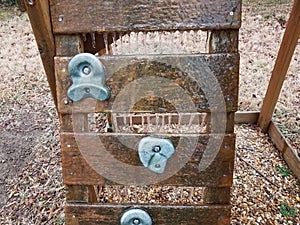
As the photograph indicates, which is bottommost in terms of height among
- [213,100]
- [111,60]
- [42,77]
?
[213,100]

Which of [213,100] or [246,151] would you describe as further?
[246,151]

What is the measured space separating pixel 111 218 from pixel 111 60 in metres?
0.55

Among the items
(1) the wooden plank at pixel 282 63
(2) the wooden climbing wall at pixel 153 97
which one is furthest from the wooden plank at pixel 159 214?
(1) the wooden plank at pixel 282 63

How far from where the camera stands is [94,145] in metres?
1.13

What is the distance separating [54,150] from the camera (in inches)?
86.4

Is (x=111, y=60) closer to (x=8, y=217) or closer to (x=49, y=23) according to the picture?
(x=49, y=23)

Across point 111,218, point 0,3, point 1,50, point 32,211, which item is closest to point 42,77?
point 1,50

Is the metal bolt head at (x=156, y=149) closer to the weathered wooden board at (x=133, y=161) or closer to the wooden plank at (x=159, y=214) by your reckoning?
the weathered wooden board at (x=133, y=161)

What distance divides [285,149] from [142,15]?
1412mm

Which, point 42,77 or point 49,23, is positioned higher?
point 42,77

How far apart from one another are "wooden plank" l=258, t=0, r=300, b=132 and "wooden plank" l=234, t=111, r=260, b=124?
5 cm

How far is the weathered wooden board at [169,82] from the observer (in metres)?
1.03

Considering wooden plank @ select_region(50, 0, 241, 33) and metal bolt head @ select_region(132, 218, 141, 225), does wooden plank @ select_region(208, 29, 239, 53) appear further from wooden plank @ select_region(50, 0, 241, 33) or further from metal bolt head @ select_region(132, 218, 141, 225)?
metal bolt head @ select_region(132, 218, 141, 225)

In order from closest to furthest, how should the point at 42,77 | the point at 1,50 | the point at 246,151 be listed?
the point at 246,151, the point at 42,77, the point at 1,50
